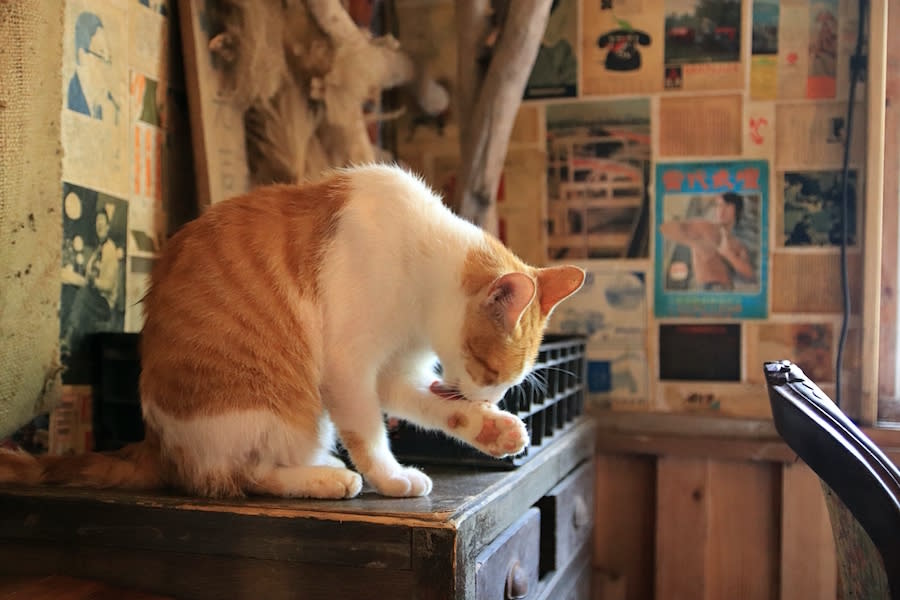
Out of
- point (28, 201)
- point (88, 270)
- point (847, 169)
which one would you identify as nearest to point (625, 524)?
point (847, 169)

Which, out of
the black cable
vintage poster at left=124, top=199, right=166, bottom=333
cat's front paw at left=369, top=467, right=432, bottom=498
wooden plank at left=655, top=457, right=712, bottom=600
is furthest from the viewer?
wooden plank at left=655, top=457, right=712, bottom=600

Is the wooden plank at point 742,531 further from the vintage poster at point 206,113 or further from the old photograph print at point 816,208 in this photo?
the vintage poster at point 206,113

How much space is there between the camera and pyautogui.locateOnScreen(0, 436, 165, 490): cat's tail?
2.99 ft

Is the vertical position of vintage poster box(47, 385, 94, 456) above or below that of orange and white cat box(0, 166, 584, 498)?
below

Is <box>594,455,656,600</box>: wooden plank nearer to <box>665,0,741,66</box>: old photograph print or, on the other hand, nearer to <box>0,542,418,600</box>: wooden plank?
<box>665,0,741,66</box>: old photograph print

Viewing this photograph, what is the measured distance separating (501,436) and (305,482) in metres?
0.23

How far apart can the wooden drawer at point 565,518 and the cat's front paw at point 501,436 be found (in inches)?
10.6

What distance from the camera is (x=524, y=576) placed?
931 millimetres

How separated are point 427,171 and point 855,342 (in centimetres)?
94

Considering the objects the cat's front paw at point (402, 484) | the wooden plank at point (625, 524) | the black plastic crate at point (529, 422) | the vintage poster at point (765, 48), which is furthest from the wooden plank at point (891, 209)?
the cat's front paw at point (402, 484)

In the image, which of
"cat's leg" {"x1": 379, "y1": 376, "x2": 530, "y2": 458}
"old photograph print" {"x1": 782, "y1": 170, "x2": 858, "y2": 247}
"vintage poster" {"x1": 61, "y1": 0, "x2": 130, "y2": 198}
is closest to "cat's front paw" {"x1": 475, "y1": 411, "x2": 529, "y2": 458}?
"cat's leg" {"x1": 379, "y1": 376, "x2": 530, "y2": 458}

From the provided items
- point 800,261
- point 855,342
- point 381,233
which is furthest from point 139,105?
point 855,342

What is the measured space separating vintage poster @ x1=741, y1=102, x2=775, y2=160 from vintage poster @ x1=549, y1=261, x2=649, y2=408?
33cm

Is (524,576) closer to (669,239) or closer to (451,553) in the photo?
(451,553)
